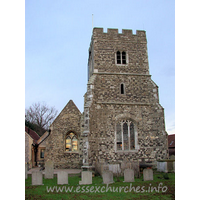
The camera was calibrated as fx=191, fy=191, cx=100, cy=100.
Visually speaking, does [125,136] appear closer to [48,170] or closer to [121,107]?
[121,107]

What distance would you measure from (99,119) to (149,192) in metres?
7.20

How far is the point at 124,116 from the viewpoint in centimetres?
1458

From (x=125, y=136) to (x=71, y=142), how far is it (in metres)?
5.74

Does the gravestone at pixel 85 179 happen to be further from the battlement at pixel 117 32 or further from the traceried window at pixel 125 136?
the battlement at pixel 117 32

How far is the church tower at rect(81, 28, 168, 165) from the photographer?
13781 mm

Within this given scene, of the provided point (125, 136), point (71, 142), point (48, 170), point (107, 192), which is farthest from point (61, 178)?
point (71, 142)

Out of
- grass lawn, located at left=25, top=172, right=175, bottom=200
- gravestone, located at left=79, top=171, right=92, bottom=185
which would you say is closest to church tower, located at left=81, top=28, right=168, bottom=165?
gravestone, located at left=79, top=171, right=92, bottom=185

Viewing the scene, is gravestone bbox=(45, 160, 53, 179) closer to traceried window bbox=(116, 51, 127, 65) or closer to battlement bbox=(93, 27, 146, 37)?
traceried window bbox=(116, 51, 127, 65)

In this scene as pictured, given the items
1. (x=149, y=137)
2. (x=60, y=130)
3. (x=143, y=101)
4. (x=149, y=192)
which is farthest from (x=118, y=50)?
(x=149, y=192)

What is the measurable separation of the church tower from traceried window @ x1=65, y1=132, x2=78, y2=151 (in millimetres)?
4540

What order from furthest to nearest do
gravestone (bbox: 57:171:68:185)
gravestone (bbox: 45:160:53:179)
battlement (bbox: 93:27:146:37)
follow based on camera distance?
battlement (bbox: 93:27:146:37)
gravestone (bbox: 45:160:53:179)
gravestone (bbox: 57:171:68:185)

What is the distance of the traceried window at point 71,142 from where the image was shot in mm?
17453

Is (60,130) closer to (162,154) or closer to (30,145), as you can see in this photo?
(30,145)
